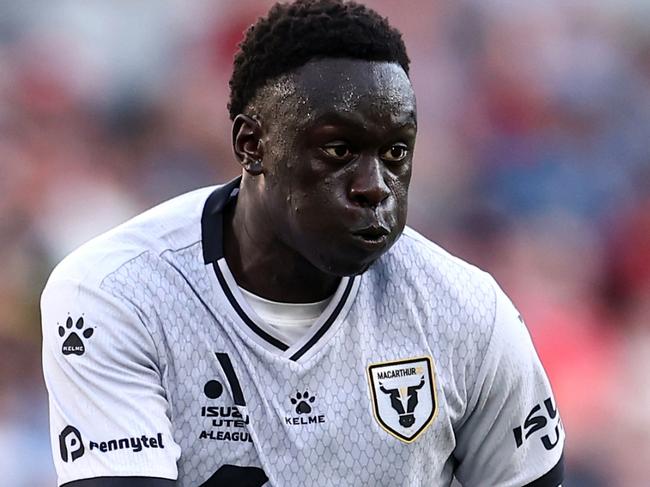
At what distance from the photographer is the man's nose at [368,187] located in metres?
2.44

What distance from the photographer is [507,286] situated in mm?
5527

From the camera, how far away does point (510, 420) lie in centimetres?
277

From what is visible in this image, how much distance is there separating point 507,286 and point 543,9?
1.50 metres

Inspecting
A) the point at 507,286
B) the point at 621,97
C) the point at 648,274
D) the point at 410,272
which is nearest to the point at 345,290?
the point at 410,272

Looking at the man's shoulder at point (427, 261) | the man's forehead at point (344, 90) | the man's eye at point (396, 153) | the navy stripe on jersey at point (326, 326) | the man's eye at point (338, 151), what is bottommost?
the navy stripe on jersey at point (326, 326)

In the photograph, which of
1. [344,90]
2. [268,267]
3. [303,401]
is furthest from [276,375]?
[344,90]

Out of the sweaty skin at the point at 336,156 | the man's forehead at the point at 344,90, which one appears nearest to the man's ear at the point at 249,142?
the sweaty skin at the point at 336,156

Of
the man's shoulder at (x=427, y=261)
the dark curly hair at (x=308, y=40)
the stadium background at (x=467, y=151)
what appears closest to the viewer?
the dark curly hair at (x=308, y=40)

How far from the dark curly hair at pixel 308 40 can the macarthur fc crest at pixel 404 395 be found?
2.12ft

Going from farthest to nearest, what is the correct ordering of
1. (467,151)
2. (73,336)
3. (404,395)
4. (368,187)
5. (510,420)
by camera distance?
(467,151) → (510,420) → (404,395) → (73,336) → (368,187)

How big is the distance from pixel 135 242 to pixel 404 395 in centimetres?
67

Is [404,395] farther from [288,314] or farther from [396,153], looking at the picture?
[396,153]

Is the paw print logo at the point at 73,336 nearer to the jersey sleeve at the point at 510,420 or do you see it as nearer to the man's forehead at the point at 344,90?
the man's forehead at the point at 344,90

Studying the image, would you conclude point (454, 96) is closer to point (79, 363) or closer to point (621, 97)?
point (621, 97)
